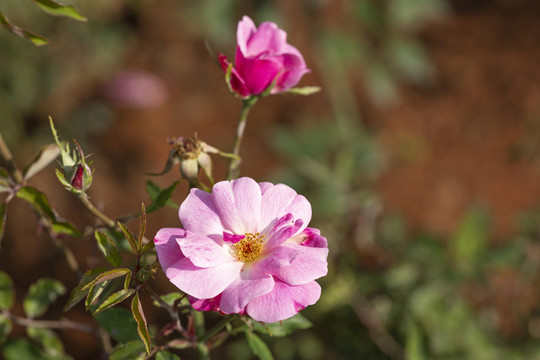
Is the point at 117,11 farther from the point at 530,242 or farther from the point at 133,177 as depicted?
the point at 530,242

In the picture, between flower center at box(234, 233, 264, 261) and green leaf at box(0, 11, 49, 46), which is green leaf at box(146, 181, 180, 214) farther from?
green leaf at box(0, 11, 49, 46)

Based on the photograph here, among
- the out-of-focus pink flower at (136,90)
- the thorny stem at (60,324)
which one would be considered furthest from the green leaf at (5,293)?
the out-of-focus pink flower at (136,90)

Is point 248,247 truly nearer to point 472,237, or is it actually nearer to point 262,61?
point 262,61

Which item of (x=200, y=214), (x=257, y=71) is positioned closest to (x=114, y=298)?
(x=200, y=214)

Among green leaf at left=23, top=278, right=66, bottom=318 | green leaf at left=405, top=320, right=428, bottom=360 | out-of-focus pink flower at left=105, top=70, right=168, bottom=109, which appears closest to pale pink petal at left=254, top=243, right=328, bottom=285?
green leaf at left=23, top=278, right=66, bottom=318

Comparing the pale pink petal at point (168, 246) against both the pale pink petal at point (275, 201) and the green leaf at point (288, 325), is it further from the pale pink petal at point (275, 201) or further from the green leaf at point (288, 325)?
the green leaf at point (288, 325)

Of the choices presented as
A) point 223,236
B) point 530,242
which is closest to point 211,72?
point 530,242
